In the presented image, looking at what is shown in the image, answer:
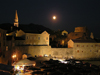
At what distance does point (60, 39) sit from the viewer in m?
62.6

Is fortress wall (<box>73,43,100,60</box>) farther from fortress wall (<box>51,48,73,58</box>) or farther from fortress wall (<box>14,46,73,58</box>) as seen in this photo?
fortress wall (<box>14,46,73,58</box>)

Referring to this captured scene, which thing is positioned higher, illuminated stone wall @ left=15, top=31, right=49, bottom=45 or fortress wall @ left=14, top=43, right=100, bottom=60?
illuminated stone wall @ left=15, top=31, right=49, bottom=45

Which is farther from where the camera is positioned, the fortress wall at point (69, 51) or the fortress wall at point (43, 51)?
the fortress wall at point (69, 51)

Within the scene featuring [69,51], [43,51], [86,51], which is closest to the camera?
[43,51]

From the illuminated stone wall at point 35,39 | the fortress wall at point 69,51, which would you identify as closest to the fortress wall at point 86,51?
the fortress wall at point 69,51

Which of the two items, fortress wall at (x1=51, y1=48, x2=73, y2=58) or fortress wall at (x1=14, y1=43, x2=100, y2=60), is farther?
fortress wall at (x1=51, y1=48, x2=73, y2=58)

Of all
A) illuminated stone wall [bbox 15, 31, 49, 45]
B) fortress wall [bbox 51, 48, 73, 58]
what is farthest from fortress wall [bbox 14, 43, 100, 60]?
illuminated stone wall [bbox 15, 31, 49, 45]

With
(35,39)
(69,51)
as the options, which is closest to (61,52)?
(69,51)

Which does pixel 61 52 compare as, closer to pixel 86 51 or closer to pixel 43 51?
pixel 43 51

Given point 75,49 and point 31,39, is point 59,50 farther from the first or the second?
point 31,39

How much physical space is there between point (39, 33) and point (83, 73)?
26329 millimetres

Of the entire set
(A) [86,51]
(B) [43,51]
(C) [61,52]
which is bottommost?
(C) [61,52]

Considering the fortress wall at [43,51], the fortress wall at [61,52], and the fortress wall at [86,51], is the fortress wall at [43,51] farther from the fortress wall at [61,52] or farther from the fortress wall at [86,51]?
the fortress wall at [86,51]

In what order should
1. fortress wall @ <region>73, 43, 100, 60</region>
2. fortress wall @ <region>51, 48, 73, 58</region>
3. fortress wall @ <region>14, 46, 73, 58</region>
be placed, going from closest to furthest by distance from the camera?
fortress wall @ <region>14, 46, 73, 58</region> → fortress wall @ <region>51, 48, 73, 58</region> → fortress wall @ <region>73, 43, 100, 60</region>
